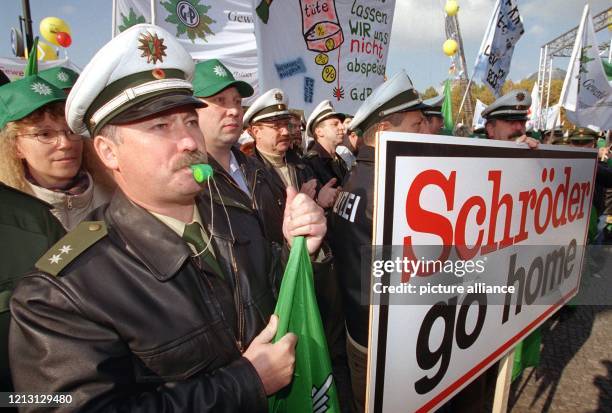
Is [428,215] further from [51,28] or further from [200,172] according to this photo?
[51,28]

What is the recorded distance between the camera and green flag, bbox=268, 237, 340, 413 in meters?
1.24

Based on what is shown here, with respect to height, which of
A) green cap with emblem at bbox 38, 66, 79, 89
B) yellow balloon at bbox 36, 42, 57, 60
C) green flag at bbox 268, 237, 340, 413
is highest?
yellow balloon at bbox 36, 42, 57, 60

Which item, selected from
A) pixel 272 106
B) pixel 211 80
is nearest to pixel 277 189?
pixel 272 106

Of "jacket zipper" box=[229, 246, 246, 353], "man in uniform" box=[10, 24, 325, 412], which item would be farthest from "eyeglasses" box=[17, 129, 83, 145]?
"jacket zipper" box=[229, 246, 246, 353]

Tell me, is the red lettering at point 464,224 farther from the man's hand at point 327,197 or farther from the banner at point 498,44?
the banner at point 498,44

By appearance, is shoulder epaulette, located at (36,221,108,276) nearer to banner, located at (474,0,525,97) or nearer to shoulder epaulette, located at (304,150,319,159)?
shoulder epaulette, located at (304,150,319,159)

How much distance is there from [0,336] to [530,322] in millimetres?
2307

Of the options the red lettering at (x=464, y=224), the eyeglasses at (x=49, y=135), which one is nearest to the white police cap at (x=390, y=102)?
the red lettering at (x=464, y=224)

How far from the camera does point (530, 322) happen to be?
180cm

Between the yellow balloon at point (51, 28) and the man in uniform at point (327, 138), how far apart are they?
10.3 meters

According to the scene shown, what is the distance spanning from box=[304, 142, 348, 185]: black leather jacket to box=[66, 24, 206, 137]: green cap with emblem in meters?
3.32

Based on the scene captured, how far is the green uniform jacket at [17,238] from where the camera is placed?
4.55 ft

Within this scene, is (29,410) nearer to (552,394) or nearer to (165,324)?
(165,324)

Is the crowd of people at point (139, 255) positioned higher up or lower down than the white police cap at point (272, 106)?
lower down
